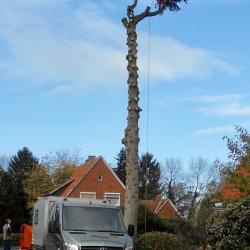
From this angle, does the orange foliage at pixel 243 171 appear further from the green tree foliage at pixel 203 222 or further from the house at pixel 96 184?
the house at pixel 96 184

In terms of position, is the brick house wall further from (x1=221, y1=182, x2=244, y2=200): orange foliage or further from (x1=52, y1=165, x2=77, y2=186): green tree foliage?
(x1=221, y1=182, x2=244, y2=200): orange foliage

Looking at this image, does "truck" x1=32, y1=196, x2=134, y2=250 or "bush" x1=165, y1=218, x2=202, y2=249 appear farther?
"bush" x1=165, y1=218, x2=202, y2=249

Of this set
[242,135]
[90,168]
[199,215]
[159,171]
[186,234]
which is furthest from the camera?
[159,171]

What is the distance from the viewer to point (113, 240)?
14617 millimetres

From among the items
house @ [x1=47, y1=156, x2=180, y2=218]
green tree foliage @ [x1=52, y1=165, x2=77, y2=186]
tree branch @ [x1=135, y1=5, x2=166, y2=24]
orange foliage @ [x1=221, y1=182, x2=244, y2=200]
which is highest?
green tree foliage @ [x1=52, y1=165, x2=77, y2=186]

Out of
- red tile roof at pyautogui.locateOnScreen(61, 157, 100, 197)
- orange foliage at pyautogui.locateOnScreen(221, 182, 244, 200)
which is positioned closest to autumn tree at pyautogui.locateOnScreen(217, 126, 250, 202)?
orange foliage at pyautogui.locateOnScreen(221, 182, 244, 200)

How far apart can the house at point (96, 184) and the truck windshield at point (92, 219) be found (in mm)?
44124

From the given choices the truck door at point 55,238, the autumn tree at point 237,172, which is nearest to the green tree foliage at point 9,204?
the autumn tree at point 237,172

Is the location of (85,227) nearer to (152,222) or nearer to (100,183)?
(152,222)

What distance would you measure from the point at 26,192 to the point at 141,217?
42.9 m

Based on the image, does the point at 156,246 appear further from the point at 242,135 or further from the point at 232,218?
the point at 242,135

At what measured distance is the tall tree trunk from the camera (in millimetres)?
18938

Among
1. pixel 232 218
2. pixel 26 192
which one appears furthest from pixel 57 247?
pixel 26 192

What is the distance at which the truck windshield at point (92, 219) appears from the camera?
1538cm
